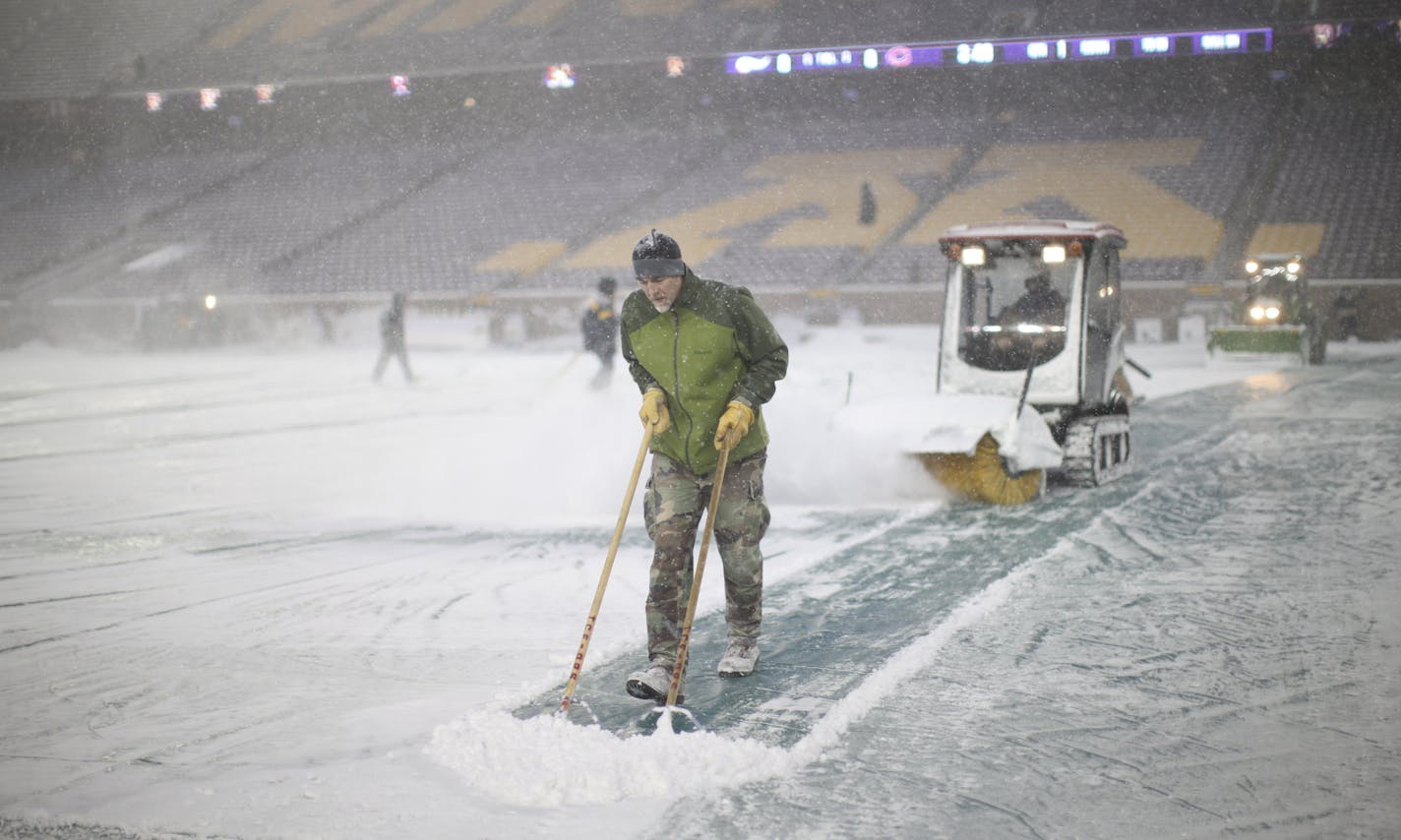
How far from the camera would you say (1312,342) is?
72.0ft

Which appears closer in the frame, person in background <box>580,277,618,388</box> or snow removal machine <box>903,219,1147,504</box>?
snow removal machine <box>903,219,1147,504</box>

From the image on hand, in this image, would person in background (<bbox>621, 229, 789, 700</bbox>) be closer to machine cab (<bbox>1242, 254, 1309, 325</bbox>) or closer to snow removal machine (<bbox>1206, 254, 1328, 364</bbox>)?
snow removal machine (<bbox>1206, 254, 1328, 364</bbox>)

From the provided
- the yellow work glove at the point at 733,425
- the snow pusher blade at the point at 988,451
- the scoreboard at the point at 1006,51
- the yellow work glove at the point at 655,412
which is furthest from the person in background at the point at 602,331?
the scoreboard at the point at 1006,51

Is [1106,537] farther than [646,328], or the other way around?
[1106,537]

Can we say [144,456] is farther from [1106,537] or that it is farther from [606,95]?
[606,95]

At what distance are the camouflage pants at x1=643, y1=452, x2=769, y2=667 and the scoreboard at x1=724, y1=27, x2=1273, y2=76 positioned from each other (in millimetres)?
29787

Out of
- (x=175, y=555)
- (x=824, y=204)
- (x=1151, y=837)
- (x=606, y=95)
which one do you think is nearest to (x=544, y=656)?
(x=1151, y=837)

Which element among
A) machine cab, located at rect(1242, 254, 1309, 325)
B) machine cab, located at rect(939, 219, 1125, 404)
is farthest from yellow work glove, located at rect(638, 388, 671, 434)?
machine cab, located at rect(1242, 254, 1309, 325)

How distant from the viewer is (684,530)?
15.5ft

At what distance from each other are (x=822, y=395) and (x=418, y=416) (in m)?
6.89

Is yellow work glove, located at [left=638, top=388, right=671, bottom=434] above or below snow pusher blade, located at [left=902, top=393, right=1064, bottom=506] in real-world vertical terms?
above

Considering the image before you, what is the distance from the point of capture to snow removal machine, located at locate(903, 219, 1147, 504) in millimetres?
9430

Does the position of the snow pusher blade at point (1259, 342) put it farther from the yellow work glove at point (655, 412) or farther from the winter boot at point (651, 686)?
the winter boot at point (651, 686)

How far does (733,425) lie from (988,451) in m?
4.87
